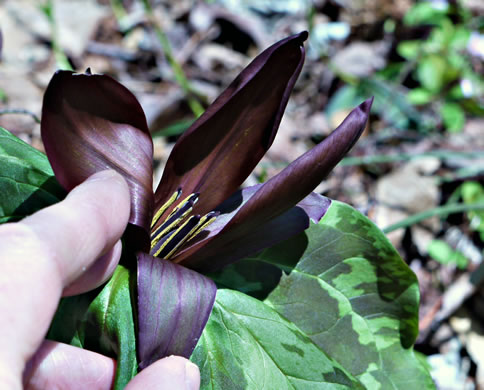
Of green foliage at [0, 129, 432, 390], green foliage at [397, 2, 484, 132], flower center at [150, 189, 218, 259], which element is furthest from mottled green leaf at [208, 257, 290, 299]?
green foliage at [397, 2, 484, 132]

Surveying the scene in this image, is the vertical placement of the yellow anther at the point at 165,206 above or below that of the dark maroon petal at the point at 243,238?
above

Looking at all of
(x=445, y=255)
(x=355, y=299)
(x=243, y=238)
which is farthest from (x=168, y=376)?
(x=445, y=255)

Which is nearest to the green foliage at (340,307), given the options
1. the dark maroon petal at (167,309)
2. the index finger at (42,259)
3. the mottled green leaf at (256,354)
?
the mottled green leaf at (256,354)

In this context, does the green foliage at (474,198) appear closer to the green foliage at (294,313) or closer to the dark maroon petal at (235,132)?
the green foliage at (294,313)

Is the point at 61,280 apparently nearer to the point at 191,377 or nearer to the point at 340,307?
the point at 191,377

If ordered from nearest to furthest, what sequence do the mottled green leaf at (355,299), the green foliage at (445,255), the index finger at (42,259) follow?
1. the index finger at (42,259)
2. the mottled green leaf at (355,299)
3. the green foliage at (445,255)

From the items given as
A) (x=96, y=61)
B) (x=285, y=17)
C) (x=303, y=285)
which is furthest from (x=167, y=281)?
A: (x=285, y=17)
